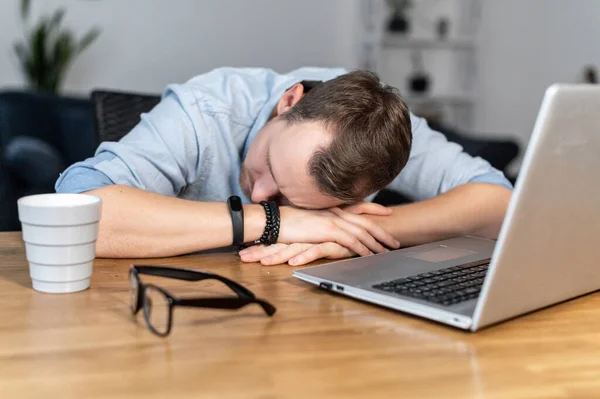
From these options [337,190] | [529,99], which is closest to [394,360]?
[337,190]

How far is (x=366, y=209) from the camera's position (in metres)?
1.31

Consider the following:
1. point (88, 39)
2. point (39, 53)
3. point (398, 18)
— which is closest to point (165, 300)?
point (39, 53)

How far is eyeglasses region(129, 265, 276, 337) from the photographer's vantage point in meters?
0.74

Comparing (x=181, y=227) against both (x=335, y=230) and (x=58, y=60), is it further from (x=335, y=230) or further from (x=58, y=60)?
(x=58, y=60)

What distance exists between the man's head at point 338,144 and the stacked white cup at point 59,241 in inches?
14.3

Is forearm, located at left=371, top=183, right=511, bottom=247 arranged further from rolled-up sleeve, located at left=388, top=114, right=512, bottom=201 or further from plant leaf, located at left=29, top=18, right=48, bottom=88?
plant leaf, located at left=29, top=18, right=48, bottom=88

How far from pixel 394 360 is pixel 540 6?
5047 millimetres

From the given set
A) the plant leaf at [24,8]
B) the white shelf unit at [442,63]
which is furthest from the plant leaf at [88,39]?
the white shelf unit at [442,63]

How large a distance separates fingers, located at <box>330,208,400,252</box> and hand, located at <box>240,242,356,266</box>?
0.07 m

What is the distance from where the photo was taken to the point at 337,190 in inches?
46.3

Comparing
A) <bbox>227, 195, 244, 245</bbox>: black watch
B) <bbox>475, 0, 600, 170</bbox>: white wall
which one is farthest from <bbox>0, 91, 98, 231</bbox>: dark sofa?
<bbox>475, 0, 600, 170</bbox>: white wall

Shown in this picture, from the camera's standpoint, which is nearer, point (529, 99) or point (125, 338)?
point (125, 338)

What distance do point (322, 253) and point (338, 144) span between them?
18 cm

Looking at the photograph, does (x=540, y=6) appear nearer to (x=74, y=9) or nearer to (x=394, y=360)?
(x=74, y=9)
